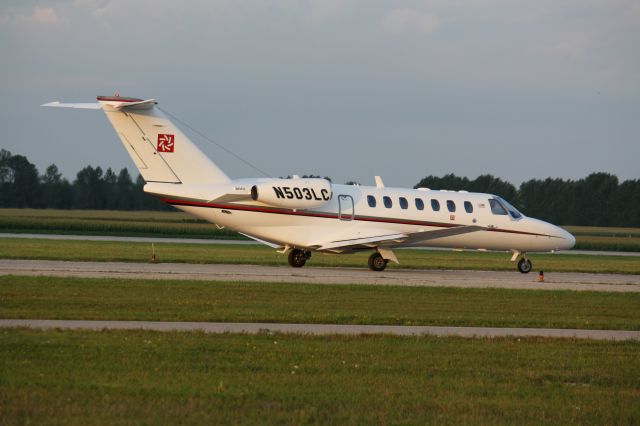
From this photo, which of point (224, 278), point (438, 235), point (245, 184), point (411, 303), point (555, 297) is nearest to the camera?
point (411, 303)

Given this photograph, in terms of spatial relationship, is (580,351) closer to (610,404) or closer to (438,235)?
(610,404)

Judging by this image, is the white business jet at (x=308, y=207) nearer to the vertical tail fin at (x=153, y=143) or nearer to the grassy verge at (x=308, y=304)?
the vertical tail fin at (x=153, y=143)

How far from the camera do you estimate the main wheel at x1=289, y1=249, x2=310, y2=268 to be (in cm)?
3716

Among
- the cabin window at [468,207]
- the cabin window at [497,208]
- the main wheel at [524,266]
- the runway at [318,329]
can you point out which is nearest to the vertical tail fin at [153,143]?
the cabin window at [468,207]

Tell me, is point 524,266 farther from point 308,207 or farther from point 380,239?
point 308,207

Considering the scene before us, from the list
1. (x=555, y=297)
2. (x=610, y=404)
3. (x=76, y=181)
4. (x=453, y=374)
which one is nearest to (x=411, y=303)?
(x=555, y=297)

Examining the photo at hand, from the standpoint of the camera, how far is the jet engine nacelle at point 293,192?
3453cm

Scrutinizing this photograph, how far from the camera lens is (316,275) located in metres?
33.1

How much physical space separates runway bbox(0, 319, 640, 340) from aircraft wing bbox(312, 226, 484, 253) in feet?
49.0

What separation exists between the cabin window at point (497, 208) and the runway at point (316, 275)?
252cm

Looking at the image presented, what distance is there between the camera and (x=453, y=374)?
572 inches

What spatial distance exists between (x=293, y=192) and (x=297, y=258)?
3113 millimetres

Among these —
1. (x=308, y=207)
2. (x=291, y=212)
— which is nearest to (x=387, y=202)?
(x=308, y=207)

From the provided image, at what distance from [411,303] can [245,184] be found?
1147 centimetres
